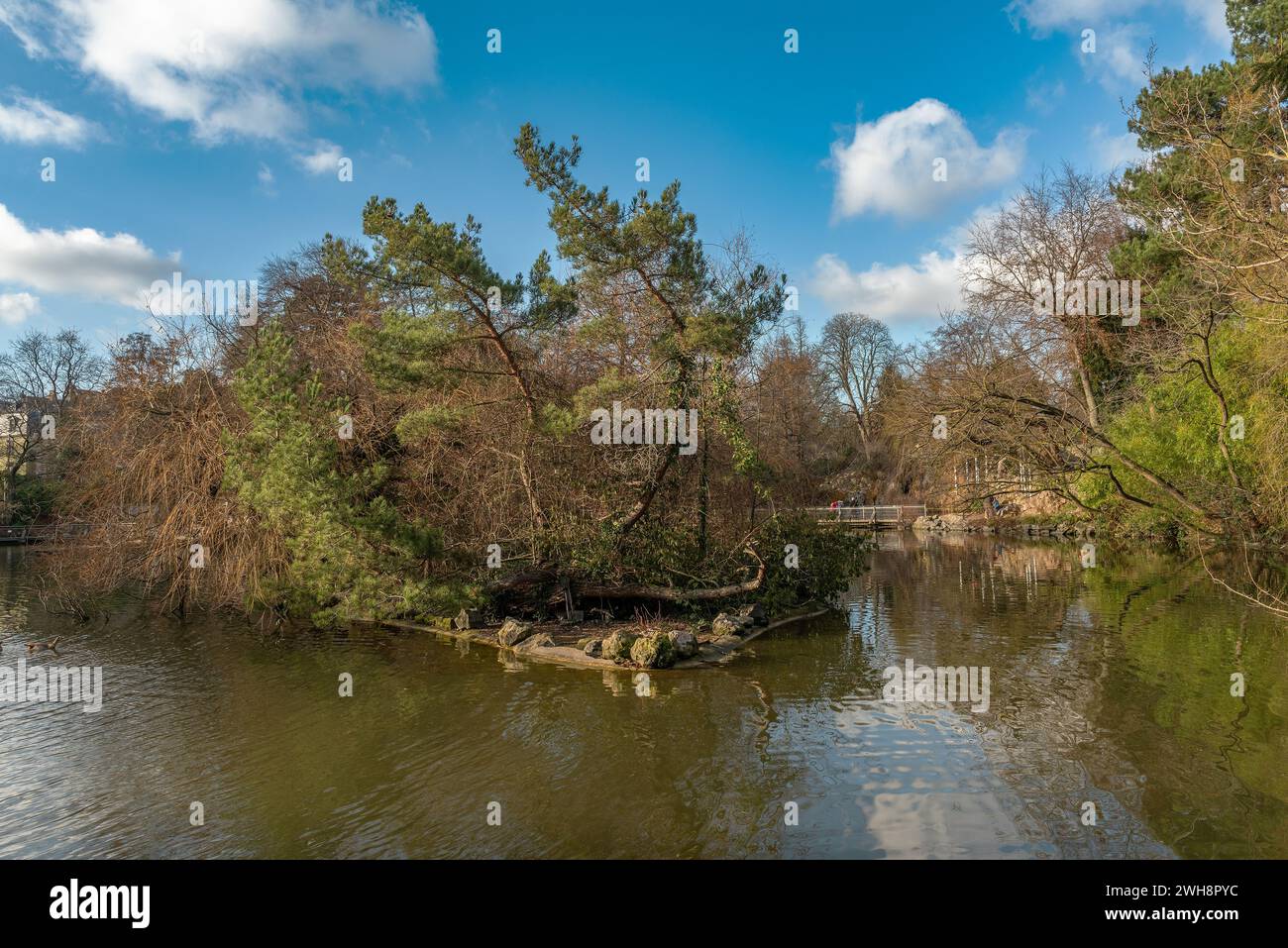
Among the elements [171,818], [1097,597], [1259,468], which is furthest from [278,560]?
[1259,468]

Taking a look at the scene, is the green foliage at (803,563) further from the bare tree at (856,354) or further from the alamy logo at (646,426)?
the bare tree at (856,354)

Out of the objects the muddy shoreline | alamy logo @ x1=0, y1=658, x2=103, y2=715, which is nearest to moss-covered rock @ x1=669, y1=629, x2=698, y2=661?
the muddy shoreline

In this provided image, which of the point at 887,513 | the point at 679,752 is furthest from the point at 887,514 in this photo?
the point at 679,752

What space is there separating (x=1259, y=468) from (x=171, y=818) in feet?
68.8

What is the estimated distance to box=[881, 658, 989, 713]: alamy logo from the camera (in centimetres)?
880

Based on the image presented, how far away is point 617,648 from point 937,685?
4525 millimetres

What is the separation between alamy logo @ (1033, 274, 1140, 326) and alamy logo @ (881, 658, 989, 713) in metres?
18.5

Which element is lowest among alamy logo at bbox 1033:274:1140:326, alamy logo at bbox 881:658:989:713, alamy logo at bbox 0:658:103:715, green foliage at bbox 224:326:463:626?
alamy logo at bbox 0:658:103:715

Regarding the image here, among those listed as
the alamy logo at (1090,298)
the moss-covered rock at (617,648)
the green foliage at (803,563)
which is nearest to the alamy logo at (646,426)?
the green foliage at (803,563)

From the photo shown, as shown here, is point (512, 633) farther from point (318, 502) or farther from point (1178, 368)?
point (1178, 368)

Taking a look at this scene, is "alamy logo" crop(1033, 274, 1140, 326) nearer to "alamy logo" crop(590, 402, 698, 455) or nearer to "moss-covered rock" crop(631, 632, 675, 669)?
"alamy logo" crop(590, 402, 698, 455)

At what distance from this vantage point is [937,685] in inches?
372

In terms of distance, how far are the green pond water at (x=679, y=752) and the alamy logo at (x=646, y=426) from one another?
156 inches

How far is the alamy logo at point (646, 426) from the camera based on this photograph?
12742mm
